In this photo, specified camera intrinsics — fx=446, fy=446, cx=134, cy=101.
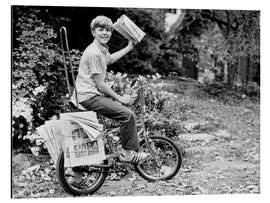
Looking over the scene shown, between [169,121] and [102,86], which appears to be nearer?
[102,86]

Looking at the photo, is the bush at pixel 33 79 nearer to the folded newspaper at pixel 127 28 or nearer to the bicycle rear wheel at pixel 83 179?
the bicycle rear wheel at pixel 83 179

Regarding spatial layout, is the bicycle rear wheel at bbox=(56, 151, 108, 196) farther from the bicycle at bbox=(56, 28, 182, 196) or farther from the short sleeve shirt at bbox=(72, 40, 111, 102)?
the short sleeve shirt at bbox=(72, 40, 111, 102)

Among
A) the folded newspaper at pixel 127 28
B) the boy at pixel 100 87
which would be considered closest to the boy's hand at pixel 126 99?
the boy at pixel 100 87

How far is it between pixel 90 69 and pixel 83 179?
3.27ft

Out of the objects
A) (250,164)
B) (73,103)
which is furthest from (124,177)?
(250,164)

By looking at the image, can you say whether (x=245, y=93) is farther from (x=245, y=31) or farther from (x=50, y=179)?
(x=50, y=179)

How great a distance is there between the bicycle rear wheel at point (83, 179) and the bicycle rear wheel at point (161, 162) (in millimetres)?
388

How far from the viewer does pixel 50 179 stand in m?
4.17

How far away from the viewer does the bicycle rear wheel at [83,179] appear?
3883mm

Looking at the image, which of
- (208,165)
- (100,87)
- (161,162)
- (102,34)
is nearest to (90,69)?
(100,87)

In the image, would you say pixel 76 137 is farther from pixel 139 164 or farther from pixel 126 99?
pixel 139 164

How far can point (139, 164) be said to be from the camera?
4.19 metres

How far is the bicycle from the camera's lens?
3.91 metres
